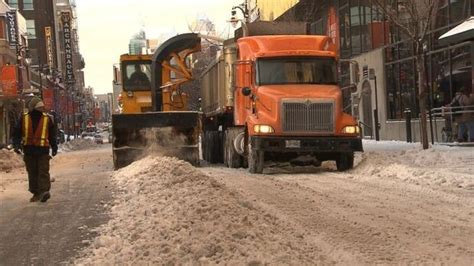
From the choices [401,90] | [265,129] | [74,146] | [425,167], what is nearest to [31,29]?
[74,146]

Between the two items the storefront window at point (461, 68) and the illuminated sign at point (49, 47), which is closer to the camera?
the storefront window at point (461, 68)

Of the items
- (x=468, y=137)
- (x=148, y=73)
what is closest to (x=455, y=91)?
(x=468, y=137)

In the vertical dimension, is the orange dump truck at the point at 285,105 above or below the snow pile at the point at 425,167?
above

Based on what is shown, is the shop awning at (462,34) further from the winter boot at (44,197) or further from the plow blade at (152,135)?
the winter boot at (44,197)

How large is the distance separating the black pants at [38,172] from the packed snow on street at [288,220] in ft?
3.85

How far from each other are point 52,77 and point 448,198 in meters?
70.8

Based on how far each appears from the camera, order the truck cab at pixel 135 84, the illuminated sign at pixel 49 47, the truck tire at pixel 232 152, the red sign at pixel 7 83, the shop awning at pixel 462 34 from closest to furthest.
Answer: the truck tire at pixel 232 152 → the shop awning at pixel 462 34 → the truck cab at pixel 135 84 → the red sign at pixel 7 83 → the illuminated sign at pixel 49 47

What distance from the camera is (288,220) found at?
8133 millimetres

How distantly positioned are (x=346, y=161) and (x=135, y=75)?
30.9 ft

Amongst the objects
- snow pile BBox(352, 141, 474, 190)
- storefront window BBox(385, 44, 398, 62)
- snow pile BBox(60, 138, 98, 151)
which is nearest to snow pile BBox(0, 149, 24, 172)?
snow pile BBox(352, 141, 474, 190)

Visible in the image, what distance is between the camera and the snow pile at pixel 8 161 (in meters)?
20.5

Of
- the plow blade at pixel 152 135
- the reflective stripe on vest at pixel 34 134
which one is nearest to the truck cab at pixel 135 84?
the plow blade at pixel 152 135

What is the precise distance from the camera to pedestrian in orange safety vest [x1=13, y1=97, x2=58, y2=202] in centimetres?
1044

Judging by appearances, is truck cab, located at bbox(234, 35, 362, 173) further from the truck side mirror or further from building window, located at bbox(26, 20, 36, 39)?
building window, located at bbox(26, 20, 36, 39)
